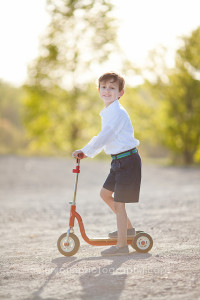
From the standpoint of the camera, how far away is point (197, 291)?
9.92 feet

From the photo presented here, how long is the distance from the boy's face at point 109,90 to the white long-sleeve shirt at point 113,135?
0.07 metres

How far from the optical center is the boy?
417 cm

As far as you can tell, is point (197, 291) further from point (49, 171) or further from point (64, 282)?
point (49, 171)

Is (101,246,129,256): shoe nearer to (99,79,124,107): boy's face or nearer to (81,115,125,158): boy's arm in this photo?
(81,115,125,158): boy's arm

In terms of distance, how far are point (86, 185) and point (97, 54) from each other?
14566 mm

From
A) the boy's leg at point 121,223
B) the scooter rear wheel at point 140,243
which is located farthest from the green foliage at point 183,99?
the boy's leg at point 121,223

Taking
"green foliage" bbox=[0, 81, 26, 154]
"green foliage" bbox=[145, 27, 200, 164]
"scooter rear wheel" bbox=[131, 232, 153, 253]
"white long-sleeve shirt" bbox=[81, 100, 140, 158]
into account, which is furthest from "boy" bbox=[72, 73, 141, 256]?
"green foliage" bbox=[0, 81, 26, 154]

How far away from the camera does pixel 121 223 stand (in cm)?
425

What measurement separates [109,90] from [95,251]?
5.35 ft

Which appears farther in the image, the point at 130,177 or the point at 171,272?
the point at 130,177

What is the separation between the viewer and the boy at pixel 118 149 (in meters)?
4.17

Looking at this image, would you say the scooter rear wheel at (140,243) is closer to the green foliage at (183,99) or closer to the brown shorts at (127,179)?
the brown shorts at (127,179)

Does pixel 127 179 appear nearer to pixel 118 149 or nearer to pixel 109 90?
pixel 118 149

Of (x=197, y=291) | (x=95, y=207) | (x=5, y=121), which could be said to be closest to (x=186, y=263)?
(x=197, y=291)
